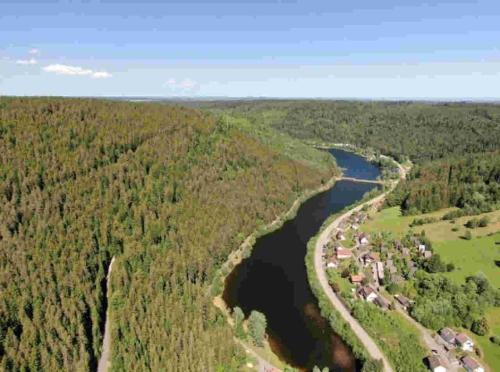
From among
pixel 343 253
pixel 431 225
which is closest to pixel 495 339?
pixel 343 253

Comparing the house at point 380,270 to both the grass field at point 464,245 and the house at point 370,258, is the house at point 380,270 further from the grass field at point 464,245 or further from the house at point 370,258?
the grass field at point 464,245

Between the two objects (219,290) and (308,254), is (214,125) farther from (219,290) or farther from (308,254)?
(219,290)

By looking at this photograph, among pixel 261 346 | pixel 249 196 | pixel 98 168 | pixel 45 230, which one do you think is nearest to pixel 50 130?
pixel 98 168

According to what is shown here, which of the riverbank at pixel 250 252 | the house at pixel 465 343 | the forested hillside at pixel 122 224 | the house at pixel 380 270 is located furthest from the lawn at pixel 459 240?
the forested hillside at pixel 122 224

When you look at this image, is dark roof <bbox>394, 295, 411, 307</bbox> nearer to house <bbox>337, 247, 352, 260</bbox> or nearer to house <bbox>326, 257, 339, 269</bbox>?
house <bbox>326, 257, 339, 269</bbox>

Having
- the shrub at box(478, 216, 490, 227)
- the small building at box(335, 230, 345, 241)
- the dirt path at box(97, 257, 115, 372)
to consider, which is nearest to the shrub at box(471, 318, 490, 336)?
the small building at box(335, 230, 345, 241)

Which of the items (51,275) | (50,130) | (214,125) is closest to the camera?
(51,275)
